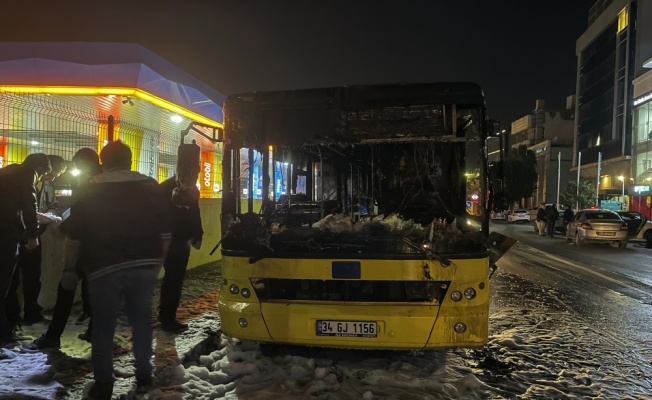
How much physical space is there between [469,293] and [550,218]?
22.9 m

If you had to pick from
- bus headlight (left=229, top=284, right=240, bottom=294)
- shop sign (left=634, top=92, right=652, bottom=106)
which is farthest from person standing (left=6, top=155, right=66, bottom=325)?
shop sign (left=634, top=92, right=652, bottom=106)

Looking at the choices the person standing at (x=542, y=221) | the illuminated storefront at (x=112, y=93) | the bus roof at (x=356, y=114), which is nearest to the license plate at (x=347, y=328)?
the bus roof at (x=356, y=114)

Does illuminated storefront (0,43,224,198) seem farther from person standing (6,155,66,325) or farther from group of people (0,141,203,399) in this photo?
group of people (0,141,203,399)

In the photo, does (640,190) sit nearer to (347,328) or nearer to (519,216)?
(519,216)

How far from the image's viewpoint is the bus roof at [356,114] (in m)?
4.84

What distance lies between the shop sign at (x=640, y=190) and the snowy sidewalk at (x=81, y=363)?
36.5 meters

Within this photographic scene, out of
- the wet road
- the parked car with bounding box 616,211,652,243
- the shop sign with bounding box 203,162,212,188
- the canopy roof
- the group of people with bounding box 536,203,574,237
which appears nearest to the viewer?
the wet road

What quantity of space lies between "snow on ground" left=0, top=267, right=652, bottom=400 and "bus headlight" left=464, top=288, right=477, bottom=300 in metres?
0.75

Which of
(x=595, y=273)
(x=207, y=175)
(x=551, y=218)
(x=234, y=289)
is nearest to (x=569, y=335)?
(x=234, y=289)

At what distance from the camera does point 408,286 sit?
445cm

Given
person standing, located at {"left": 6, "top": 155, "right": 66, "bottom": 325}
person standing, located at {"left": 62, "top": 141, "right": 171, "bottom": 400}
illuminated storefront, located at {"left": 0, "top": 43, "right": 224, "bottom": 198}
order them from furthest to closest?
illuminated storefront, located at {"left": 0, "top": 43, "right": 224, "bottom": 198} < person standing, located at {"left": 6, "top": 155, "right": 66, "bottom": 325} < person standing, located at {"left": 62, "top": 141, "right": 171, "bottom": 400}

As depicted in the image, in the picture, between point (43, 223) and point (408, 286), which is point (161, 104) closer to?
point (43, 223)

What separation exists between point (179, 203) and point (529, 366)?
421cm

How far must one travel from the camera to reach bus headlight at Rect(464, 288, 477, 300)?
430 centimetres
